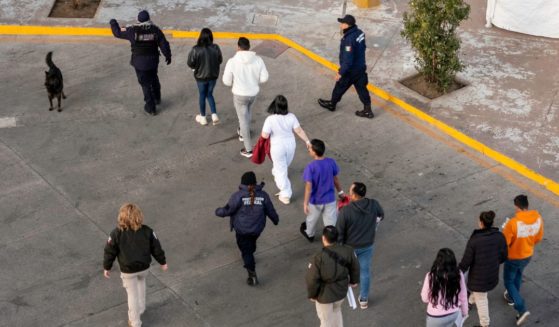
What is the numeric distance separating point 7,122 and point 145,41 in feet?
8.56

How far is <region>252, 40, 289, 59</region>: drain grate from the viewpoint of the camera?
50.5 feet

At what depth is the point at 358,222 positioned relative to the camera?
9.05m

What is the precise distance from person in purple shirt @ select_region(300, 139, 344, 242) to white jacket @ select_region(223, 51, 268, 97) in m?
2.22

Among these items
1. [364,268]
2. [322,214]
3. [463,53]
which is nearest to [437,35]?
[463,53]

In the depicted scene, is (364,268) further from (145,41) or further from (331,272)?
(145,41)

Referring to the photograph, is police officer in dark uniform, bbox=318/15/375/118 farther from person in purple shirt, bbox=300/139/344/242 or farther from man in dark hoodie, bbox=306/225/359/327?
man in dark hoodie, bbox=306/225/359/327

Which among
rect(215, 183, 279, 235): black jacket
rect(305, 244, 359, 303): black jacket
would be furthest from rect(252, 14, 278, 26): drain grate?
rect(305, 244, 359, 303): black jacket

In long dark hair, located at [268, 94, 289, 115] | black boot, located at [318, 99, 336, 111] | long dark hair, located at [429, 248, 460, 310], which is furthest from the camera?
black boot, located at [318, 99, 336, 111]

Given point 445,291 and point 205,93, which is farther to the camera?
point 205,93

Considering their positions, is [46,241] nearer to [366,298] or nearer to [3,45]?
[366,298]

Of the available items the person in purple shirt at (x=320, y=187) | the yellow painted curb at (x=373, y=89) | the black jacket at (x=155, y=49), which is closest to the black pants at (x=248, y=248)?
the person in purple shirt at (x=320, y=187)

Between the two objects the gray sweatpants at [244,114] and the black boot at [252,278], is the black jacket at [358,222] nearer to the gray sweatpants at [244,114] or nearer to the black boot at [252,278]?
the black boot at [252,278]

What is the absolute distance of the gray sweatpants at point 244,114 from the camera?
484 inches

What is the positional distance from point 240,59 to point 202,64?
0.97 m
